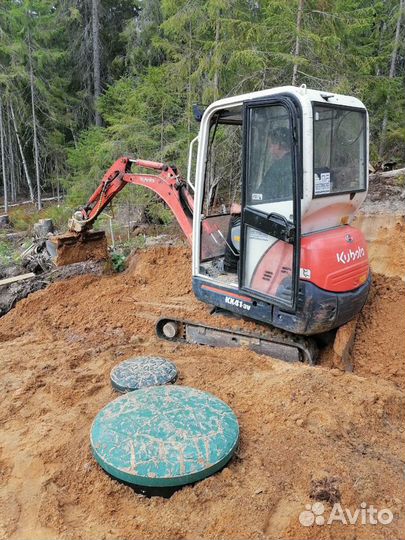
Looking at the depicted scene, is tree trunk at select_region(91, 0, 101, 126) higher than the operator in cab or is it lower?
higher

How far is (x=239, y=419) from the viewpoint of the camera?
3551 millimetres

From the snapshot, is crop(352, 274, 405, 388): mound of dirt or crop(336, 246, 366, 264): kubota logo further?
crop(352, 274, 405, 388): mound of dirt

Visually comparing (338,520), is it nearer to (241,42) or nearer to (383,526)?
(383,526)

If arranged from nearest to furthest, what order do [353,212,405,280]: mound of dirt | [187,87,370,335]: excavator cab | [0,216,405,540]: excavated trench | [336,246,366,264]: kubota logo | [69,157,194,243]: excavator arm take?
[0,216,405,540]: excavated trench
[187,87,370,335]: excavator cab
[336,246,366,264]: kubota logo
[69,157,194,243]: excavator arm
[353,212,405,280]: mound of dirt

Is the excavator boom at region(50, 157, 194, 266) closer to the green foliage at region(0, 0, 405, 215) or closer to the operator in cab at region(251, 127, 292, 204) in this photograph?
the operator in cab at region(251, 127, 292, 204)

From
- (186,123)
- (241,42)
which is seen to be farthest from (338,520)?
(186,123)

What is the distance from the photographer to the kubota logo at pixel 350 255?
13.8ft

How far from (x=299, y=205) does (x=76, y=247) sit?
4590 mm

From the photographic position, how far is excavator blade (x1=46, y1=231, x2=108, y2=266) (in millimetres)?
7258

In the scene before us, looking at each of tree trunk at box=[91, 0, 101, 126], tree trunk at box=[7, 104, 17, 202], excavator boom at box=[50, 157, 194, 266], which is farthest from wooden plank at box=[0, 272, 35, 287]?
tree trunk at box=[7, 104, 17, 202]

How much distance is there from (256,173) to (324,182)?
65 centimetres

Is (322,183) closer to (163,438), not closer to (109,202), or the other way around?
(163,438)

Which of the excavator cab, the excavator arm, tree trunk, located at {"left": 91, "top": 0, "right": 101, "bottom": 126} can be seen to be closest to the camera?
the excavator cab

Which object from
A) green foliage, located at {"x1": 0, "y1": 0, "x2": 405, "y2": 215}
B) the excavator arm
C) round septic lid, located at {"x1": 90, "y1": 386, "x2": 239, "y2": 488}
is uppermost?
green foliage, located at {"x1": 0, "y1": 0, "x2": 405, "y2": 215}
